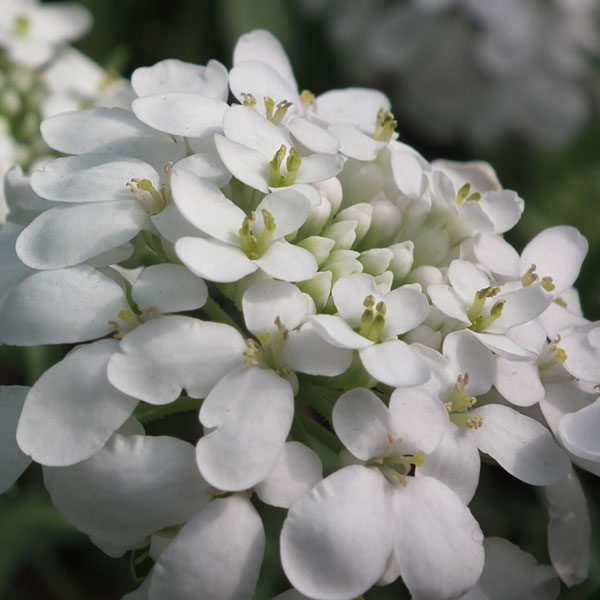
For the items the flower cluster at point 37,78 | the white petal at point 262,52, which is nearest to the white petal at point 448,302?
the white petal at point 262,52

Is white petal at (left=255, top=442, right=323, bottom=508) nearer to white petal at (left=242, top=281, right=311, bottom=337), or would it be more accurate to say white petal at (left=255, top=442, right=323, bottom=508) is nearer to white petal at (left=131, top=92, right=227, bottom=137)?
white petal at (left=242, top=281, right=311, bottom=337)

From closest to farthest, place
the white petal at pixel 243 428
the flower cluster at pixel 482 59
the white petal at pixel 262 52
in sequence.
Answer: the white petal at pixel 243 428
the white petal at pixel 262 52
the flower cluster at pixel 482 59

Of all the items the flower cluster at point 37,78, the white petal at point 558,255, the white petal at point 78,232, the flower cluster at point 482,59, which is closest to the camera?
the white petal at point 78,232

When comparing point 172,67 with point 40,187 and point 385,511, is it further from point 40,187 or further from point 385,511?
point 385,511

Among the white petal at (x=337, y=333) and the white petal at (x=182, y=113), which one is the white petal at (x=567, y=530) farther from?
the white petal at (x=182, y=113)

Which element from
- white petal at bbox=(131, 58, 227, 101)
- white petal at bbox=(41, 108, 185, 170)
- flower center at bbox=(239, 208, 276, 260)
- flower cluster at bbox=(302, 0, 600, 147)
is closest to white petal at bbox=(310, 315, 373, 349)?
flower center at bbox=(239, 208, 276, 260)

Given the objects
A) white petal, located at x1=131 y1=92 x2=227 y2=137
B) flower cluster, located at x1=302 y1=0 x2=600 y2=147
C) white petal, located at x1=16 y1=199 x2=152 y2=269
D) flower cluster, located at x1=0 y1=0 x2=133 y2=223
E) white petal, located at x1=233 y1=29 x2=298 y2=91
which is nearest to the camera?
white petal, located at x1=16 y1=199 x2=152 y2=269

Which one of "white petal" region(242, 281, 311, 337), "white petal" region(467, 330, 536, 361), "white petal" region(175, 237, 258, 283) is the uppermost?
"white petal" region(175, 237, 258, 283)
